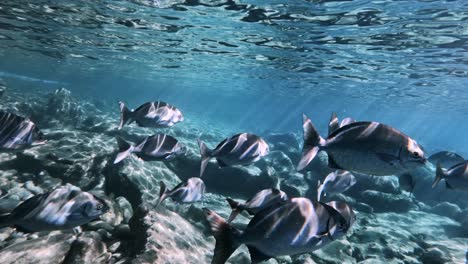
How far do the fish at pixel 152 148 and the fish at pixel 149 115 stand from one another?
47 centimetres

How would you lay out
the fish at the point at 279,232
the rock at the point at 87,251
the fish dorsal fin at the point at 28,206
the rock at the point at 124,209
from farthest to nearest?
the rock at the point at 124,209 → the rock at the point at 87,251 → the fish dorsal fin at the point at 28,206 → the fish at the point at 279,232

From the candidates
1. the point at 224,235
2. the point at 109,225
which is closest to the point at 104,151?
the point at 109,225

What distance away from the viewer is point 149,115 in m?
6.34

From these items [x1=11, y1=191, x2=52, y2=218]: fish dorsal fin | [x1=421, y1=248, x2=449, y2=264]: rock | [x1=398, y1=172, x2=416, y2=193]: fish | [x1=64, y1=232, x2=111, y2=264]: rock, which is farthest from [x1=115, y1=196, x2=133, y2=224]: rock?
[x1=421, y1=248, x2=449, y2=264]: rock

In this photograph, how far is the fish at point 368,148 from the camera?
327 centimetres

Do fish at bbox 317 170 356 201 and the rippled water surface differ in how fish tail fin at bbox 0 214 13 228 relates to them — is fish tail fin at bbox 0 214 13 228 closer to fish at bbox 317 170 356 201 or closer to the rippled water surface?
fish at bbox 317 170 356 201

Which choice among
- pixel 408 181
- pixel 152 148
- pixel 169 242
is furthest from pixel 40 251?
pixel 408 181

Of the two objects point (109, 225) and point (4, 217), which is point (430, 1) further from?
point (4, 217)

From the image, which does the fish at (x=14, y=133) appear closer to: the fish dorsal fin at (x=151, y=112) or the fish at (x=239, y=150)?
the fish dorsal fin at (x=151, y=112)

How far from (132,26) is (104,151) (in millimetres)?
11110

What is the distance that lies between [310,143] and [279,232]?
1163 millimetres

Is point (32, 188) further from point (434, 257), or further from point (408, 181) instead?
point (434, 257)

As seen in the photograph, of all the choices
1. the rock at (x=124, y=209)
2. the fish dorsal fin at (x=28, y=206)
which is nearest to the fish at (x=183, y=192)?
the rock at (x=124, y=209)

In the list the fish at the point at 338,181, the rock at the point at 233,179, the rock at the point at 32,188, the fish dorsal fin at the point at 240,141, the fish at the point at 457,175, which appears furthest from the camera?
the rock at the point at 233,179
